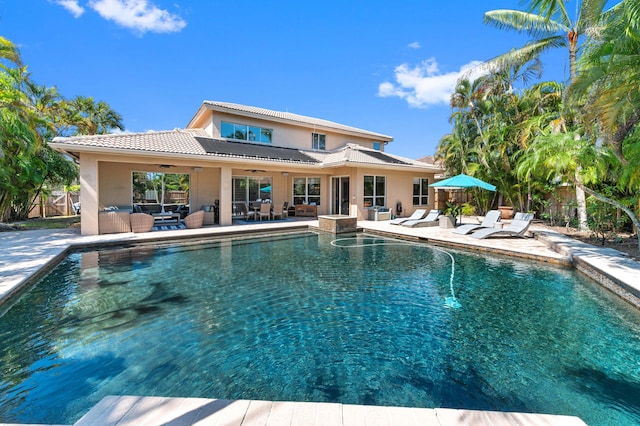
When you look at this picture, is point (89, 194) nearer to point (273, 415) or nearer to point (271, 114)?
point (271, 114)

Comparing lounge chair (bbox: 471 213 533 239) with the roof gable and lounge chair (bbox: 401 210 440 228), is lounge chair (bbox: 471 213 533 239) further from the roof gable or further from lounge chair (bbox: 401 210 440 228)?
the roof gable

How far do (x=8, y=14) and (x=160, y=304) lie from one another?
12088 millimetres

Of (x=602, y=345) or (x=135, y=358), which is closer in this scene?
(x=135, y=358)

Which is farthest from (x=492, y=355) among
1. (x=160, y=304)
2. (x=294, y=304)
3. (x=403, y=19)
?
(x=403, y=19)

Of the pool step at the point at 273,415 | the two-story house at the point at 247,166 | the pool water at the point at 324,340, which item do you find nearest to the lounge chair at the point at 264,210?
the two-story house at the point at 247,166

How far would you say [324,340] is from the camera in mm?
4434

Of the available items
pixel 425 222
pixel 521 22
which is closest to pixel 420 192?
pixel 425 222

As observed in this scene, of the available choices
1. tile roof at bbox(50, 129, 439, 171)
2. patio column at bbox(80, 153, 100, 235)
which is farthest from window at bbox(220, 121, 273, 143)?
patio column at bbox(80, 153, 100, 235)

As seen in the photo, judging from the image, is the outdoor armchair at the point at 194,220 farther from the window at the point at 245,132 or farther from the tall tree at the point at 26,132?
the tall tree at the point at 26,132

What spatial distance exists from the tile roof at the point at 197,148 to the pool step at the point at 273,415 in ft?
39.1

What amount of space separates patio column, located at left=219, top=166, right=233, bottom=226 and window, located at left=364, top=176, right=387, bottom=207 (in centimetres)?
800

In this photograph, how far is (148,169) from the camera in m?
15.6

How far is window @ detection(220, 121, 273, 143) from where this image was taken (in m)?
17.9

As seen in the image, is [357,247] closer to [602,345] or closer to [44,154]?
[602,345]
